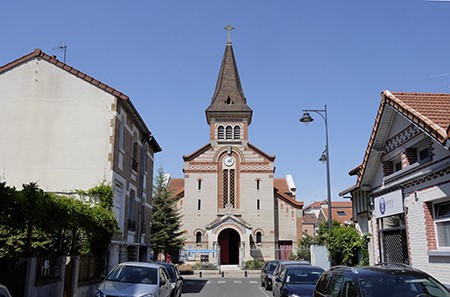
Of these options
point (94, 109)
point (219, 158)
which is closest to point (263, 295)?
point (94, 109)

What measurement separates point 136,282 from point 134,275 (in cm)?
40

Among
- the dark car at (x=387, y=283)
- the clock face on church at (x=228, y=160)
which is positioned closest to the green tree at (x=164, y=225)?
the clock face on church at (x=228, y=160)

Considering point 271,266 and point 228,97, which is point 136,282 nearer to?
point 271,266

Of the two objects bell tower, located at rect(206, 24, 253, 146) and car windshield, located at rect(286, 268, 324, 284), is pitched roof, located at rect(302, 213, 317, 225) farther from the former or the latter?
car windshield, located at rect(286, 268, 324, 284)

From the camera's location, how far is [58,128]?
60.2 feet

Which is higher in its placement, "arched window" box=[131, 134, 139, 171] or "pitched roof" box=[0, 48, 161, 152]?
"pitched roof" box=[0, 48, 161, 152]

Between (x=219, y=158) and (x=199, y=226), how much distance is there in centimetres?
747

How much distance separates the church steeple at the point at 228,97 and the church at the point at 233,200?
0.36ft

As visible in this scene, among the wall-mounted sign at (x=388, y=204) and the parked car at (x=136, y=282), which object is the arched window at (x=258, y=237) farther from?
the parked car at (x=136, y=282)

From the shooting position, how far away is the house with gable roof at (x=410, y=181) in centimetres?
1110

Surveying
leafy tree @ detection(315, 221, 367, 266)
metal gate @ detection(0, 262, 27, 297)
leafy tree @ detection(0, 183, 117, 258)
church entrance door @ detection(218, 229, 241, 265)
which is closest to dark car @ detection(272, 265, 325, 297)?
leafy tree @ detection(315, 221, 367, 266)

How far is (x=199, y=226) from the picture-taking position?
4428cm

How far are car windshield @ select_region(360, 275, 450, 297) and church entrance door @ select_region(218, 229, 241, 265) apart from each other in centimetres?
3860

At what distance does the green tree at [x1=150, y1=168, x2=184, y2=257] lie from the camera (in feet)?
131
